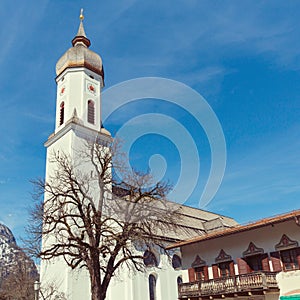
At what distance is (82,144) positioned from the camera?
40.7 meters

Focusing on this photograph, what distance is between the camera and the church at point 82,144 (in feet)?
115

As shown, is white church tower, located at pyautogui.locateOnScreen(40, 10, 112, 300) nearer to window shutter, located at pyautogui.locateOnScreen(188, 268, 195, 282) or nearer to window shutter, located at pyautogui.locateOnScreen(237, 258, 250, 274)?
window shutter, located at pyautogui.locateOnScreen(188, 268, 195, 282)

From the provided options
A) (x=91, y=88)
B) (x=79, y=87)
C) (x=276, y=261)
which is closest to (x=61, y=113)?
(x=79, y=87)

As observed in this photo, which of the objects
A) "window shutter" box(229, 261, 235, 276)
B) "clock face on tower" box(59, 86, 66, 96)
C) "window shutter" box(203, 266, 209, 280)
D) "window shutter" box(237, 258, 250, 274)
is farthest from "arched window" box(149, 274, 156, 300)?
"clock face on tower" box(59, 86, 66, 96)

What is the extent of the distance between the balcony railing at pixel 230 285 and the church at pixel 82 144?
11568 millimetres

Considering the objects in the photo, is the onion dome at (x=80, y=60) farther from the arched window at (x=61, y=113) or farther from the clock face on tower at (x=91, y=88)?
the arched window at (x=61, y=113)

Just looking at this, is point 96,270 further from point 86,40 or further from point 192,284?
point 86,40

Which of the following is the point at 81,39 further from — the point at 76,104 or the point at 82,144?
the point at 82,144

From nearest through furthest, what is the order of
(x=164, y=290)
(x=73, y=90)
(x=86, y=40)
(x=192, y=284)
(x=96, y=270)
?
(x=96, y=270)
(x=192, y=284)
(x=164, y=290)
(x=73, y=90)
(x=86, y=40)

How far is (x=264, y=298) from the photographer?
20.6m

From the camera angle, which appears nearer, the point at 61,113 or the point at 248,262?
the point at 248,262

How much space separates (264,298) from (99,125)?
27.9 metres

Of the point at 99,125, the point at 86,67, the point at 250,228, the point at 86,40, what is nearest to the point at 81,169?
the point at 99,125

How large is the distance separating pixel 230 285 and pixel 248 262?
1.84m
